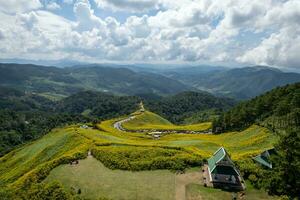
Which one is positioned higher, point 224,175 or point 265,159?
point 265,159

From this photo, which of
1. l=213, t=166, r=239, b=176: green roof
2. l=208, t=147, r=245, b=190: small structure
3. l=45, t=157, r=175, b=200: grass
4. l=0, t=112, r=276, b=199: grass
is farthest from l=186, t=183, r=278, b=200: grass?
l=213, t=166, r=239, b=176: green roof

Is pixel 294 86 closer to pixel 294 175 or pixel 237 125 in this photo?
pixel 237 125

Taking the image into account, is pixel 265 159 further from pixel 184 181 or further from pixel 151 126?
pixel 151 126

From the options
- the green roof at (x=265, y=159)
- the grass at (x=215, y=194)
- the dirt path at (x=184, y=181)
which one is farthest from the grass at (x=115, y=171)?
the green roof at (x=265, y=159)

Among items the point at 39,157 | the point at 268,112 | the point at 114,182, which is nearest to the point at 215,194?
the point at 114,182

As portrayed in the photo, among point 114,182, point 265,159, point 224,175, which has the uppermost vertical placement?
point 265,159

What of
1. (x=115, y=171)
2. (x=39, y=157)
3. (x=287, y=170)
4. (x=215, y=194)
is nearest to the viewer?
(x=287, y=170)

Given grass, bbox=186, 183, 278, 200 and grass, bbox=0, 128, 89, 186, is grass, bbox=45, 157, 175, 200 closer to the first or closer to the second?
grass, bbox=186, 183, 278, 200

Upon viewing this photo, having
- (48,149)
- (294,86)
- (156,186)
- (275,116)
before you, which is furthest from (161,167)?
(294,86)
